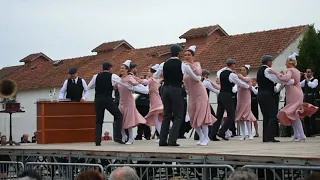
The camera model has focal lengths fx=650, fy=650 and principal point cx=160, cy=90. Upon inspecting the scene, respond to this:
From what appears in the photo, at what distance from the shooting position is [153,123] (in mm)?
16391

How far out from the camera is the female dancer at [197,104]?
12859 mm

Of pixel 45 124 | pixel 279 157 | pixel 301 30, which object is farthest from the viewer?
pixel 301 30

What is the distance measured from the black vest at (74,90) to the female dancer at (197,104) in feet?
14.7

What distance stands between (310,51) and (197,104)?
18.6 m

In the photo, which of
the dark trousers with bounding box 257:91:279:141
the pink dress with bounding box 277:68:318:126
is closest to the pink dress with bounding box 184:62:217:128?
the dark trousers with bounding box 257:91:279:141

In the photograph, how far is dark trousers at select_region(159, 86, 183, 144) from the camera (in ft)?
41.3

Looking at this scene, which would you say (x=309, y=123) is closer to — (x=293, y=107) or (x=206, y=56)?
(x=293, y=107)

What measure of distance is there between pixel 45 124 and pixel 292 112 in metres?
6.20

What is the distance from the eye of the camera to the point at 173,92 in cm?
1259

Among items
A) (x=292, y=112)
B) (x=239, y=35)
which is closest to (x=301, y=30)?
(x=239, y=35)

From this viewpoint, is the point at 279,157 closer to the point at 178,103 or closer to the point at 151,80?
the point at 178,103

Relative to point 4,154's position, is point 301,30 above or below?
above

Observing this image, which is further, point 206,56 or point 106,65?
point 206,56

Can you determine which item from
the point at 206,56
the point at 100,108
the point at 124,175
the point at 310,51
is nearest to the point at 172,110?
the point at 100,108
